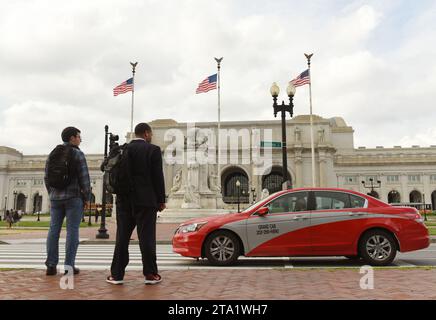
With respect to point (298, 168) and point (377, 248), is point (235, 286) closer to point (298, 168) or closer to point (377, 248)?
point (377, 248)

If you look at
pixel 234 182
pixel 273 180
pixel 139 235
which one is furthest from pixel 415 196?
pixel 139 235

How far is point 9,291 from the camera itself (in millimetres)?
4918

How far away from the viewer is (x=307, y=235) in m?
7.96

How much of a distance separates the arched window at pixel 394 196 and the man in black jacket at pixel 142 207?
95800 mm

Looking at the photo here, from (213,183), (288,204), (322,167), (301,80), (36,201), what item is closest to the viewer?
(288,204)

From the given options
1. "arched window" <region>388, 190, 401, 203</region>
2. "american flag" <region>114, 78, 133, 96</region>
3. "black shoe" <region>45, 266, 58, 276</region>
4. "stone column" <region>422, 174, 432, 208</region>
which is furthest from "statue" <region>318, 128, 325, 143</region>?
"black shoe" <region>45, 266, 58, 276</region>

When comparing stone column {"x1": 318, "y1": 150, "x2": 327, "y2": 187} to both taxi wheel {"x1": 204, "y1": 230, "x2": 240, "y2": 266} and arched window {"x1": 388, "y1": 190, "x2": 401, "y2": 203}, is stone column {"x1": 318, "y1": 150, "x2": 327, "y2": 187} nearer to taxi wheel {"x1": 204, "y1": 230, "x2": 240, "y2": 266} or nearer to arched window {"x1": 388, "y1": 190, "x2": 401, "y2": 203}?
arched window {"x1": 388, "y1": 190, "x2": 401, "y2": 203}

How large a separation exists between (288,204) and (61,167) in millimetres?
4633

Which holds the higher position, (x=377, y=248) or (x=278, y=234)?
(x=278, y=234)

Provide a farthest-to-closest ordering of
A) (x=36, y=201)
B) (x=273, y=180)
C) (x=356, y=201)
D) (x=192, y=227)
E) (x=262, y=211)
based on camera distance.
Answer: (x=36, y=201)
(x=273, y=180)
(x=356, y=201)
(x=192, y=227)
(x=262, y=211)
